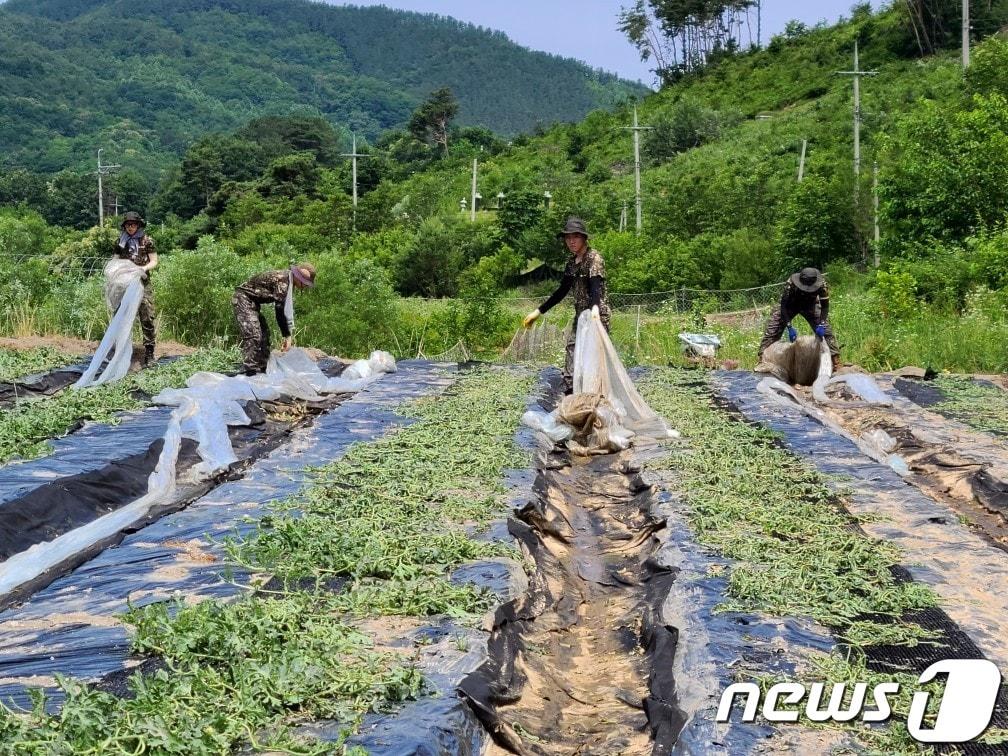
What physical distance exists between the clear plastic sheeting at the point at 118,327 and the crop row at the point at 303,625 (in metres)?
4.41

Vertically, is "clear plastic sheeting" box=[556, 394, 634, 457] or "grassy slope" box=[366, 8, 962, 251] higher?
"grassy slope" box=[366, 8, 962, 251]

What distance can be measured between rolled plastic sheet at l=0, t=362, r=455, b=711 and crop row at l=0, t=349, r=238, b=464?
1.61 meters

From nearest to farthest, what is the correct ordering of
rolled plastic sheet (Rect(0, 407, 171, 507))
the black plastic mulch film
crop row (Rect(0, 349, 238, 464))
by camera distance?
the black plastic mulch film < rolled plastic sheet (Rect(0, 407, 171, 507)) < crop row (Rect(0, 349, 238, 464))

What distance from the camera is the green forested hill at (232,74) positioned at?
8944cm

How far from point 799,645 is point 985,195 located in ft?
52.2

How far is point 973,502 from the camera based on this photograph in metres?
6.35

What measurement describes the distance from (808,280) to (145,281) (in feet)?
22.1

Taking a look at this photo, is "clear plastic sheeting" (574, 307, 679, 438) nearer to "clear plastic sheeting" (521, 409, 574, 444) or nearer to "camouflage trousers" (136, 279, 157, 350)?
"clear plastic sheeting" (521, 409, 574, 444)

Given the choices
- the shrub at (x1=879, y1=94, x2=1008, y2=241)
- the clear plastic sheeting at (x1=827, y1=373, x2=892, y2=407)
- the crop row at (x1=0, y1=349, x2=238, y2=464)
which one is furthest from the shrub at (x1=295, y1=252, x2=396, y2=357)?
the shrub at (x1=879, y1=94, x2=1008, y2=241)

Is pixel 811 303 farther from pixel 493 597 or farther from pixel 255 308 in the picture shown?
pixel 493 597

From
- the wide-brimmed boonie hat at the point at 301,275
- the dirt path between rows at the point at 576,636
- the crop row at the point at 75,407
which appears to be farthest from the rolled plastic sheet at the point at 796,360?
the crop row at the point at 75,407

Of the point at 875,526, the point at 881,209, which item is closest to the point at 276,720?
the point at 875,526

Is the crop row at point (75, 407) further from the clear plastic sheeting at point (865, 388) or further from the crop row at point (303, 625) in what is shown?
the clear plastic sheeting at point (865, 388)

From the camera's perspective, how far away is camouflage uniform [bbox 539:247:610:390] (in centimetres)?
889
